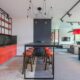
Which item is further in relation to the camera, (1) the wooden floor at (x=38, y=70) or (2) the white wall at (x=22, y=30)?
(2) the white wall at (x=22, y=30)

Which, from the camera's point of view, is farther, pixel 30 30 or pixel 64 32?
pixel 64 32

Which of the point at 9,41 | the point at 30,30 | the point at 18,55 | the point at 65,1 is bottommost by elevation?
the point at 18,55

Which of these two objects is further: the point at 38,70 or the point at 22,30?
the point at 22,30

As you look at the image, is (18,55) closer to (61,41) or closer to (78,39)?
(61,41)

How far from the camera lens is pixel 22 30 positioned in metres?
10.7

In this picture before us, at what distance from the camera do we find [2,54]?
718cm

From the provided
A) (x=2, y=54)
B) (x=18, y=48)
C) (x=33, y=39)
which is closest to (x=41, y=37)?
(x=33, y=39)

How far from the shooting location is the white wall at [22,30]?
1068 cm

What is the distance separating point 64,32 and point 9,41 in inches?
434

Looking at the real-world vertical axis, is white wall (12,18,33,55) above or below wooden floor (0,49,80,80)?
above

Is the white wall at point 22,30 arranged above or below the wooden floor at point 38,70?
above

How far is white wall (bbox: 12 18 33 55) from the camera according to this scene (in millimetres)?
10680

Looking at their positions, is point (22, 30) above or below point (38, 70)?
above

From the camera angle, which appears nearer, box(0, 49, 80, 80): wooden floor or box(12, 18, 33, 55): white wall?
box(0, 49, 80, 80): wooden floor
